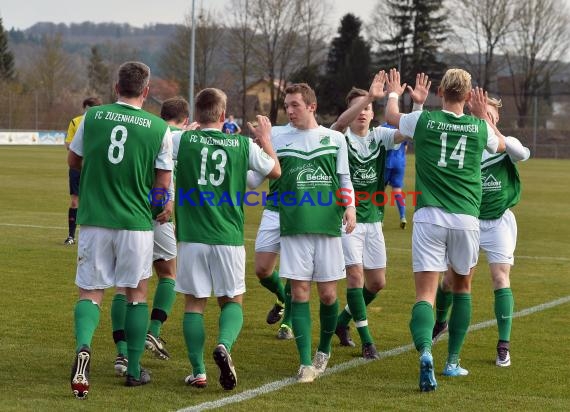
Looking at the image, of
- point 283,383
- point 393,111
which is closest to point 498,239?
point 393,111

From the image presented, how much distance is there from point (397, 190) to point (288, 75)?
2676 inches

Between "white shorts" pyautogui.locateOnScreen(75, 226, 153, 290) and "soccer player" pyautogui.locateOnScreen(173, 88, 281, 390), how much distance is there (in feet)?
0.98

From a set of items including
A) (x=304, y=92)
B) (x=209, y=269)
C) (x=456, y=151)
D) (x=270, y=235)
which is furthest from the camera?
(x=270, y=235)

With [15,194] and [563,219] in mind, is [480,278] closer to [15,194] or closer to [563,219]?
[563,219]

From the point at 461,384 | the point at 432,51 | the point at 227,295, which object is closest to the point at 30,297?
the point at 227,295

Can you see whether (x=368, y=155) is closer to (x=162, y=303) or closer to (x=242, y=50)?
(x=162, y=303)

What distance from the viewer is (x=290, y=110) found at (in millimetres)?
6875

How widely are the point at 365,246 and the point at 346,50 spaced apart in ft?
252

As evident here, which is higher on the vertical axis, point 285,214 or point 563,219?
point 285,214

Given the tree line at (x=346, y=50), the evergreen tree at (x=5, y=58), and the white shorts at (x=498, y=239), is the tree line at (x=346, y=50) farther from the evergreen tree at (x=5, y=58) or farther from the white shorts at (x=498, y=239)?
the white shorts at (x=498, y=239)

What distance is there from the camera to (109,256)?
639 cm

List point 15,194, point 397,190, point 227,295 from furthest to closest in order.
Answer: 1. point 15,194
2. point 397,190
3. point 227,295

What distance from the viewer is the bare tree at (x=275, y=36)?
83312 millimetres

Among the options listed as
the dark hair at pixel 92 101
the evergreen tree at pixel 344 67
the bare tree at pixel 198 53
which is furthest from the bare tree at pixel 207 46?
the dark hair at pixel 92 101
